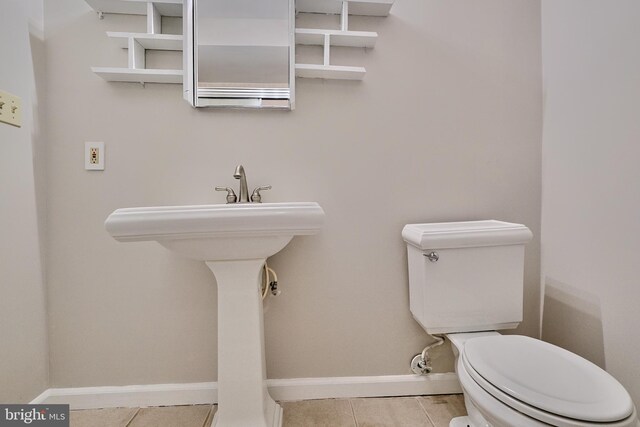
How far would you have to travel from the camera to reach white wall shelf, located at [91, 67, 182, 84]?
3.78 ft

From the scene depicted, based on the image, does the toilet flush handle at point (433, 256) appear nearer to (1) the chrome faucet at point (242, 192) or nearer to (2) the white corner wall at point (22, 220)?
(1) the chrome faucet at point (242, 192)

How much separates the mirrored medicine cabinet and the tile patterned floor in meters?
1.23

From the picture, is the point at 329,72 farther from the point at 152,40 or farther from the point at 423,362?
the point at 423,362

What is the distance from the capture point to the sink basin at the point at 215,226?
2.71 feet

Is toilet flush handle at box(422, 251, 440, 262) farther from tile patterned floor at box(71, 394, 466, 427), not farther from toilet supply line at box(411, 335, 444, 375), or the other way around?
tile patterned floor at box(71, 394, 466, 427)

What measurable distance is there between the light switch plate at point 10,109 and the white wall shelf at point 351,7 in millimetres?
1095

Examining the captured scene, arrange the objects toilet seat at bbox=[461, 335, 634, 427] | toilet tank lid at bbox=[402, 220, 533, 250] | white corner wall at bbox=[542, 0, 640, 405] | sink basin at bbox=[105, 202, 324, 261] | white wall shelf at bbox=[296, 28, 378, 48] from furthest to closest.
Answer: white wall shelf at bbox=[296, 28, 378, 48]
toilet tank lid at bbox=[402, 220, 533, 250]
white corner wall at bbox=[542, 0, 640, 405]
sink basin at bbox=[105, 202, 324, 261]
toilet seat at bbox=[461, 335, 634, 427]

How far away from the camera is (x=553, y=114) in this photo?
129 centimetres

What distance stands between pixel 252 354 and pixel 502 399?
715 mm

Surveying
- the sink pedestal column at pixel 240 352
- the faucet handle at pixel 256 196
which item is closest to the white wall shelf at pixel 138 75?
the faucet handle at pixel 256 196

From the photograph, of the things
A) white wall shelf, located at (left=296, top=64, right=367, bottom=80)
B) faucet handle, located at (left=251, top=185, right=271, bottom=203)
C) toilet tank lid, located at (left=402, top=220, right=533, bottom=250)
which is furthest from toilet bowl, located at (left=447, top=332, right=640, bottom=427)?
white wall shelf, located at (left=296, top=64, right=367, bottom=80)

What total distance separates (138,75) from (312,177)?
0.78 metres

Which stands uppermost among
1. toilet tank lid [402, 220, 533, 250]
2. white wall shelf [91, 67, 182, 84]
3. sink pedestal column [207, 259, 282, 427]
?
white wall shelf [91, 67, 182, 84]

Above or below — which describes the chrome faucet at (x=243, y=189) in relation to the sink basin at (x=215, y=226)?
above
